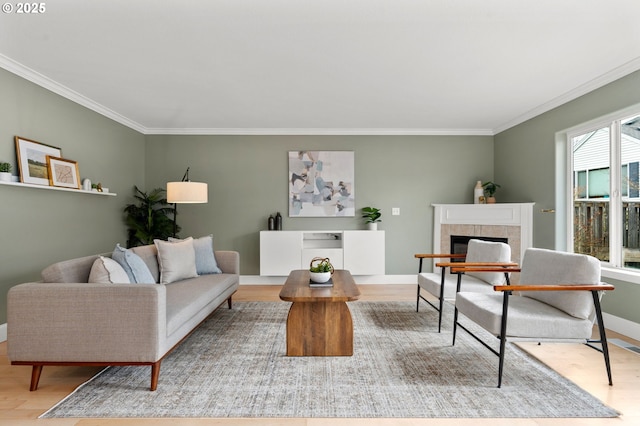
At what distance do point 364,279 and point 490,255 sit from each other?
238 centimetres

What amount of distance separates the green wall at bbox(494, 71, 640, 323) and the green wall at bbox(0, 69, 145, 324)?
5569mm

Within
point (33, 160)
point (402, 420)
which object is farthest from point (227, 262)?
point (402, 420)

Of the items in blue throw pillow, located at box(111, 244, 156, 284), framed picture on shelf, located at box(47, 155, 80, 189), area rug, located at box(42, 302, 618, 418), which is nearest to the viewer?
area rug, located at box(42, 302, 618, 418)

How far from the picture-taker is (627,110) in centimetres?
317

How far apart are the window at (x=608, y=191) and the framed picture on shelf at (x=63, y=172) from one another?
5565 millimetres

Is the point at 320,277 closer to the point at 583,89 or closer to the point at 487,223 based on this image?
the point at 487,223

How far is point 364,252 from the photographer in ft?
16.8

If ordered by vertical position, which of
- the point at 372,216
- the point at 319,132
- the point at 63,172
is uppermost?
the point at 319,132

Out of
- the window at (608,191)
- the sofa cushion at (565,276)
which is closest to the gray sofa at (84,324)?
the sofa cushion at (565,276)

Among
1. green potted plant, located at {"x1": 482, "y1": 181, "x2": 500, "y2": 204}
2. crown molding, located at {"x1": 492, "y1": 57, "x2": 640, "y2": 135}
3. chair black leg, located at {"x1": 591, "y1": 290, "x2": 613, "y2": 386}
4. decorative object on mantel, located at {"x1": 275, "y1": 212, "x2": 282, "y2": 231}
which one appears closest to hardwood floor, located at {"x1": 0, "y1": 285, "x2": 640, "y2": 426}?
chair black leg, located at {"x1": 591, "y1": 290, "x2": 613, "y2": 386}

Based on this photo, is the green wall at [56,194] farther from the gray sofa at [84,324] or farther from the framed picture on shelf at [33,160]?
the gray sofa at [84,324]

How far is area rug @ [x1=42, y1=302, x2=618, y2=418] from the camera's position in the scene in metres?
1.93

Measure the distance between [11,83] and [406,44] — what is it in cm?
350

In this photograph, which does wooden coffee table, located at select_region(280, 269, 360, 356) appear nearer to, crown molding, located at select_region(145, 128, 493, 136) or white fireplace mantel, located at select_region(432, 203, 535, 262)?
white fireplace mantel, located at select_region(432, 203, 535, 262)
